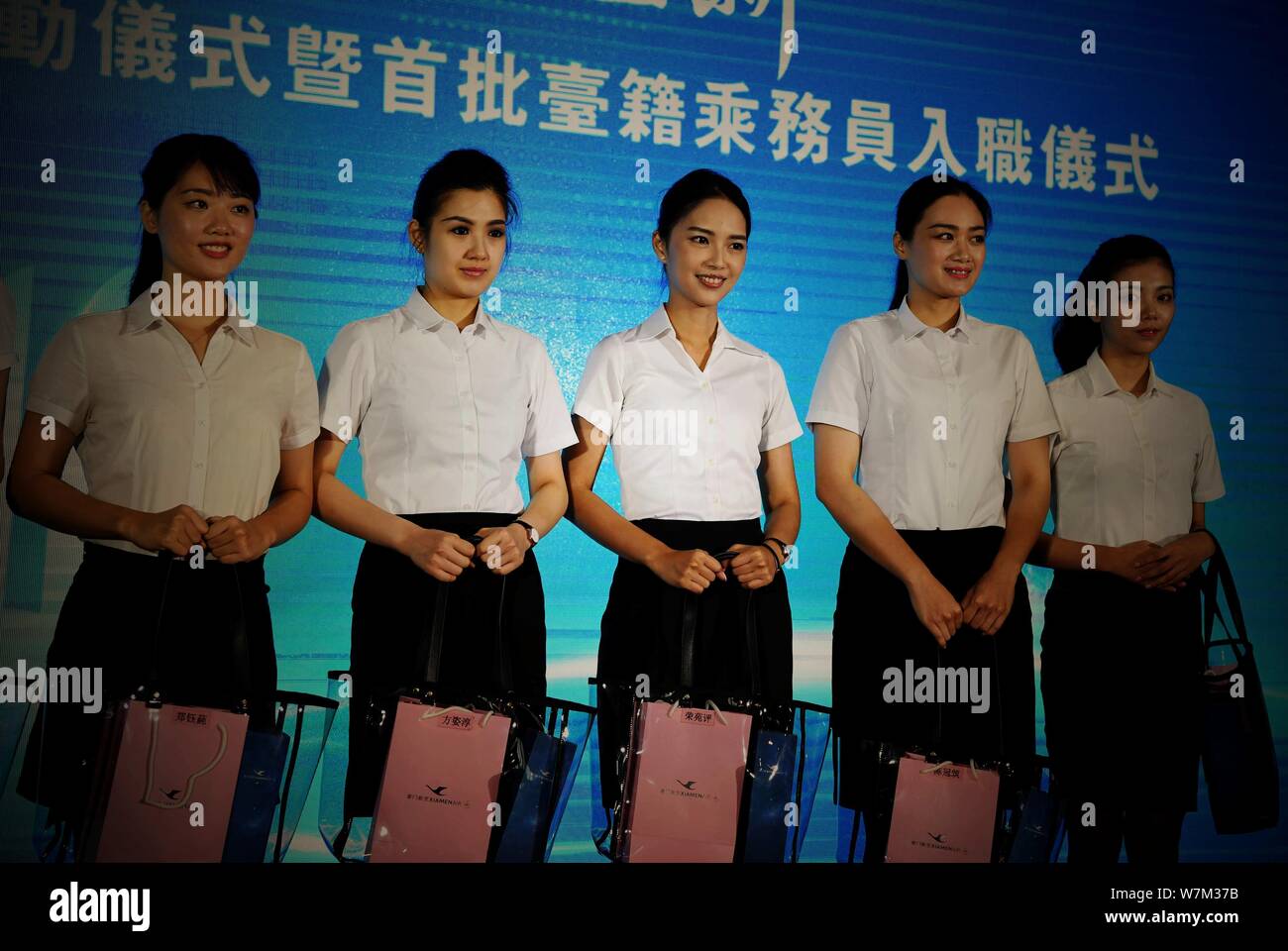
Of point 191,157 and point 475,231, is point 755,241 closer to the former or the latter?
point 475,231

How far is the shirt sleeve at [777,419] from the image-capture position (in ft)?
11.2

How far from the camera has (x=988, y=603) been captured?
3344 millimetres

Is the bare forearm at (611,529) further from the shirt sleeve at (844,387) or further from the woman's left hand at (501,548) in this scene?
the shirt sleeve at (844,387)

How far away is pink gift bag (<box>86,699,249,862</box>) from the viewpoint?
2.73m

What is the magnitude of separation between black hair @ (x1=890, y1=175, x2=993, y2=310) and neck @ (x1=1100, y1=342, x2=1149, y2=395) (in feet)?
1.72

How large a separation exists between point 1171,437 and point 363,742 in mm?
2353

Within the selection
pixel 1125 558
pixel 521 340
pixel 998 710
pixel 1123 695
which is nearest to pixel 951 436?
pixel 1125 558

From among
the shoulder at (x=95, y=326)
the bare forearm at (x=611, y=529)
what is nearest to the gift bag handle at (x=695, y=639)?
the bare forearm at (x=611, y=529)

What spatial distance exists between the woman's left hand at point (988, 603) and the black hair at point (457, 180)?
4.93ft

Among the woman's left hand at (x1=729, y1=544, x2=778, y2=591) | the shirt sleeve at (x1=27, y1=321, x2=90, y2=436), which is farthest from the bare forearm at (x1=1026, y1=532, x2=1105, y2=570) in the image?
the shirt sleeve at (x1=27, y1=321, x2=90, y2=436)

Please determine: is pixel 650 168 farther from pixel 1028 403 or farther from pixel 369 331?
pixel 1028 403

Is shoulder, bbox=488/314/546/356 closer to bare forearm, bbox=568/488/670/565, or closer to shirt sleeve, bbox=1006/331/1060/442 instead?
bare forearm, bbox=568/488/670/565

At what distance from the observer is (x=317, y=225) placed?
340 centimetres
